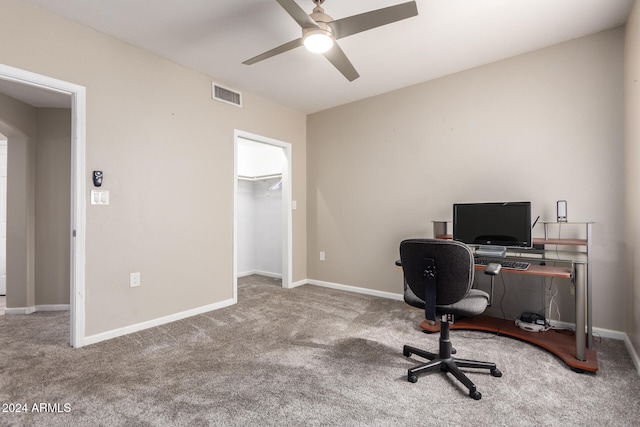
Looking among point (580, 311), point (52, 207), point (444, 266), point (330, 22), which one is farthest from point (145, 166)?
point (580, 311)

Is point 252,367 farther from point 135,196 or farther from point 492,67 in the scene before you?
point 492,67

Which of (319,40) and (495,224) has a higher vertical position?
(319,40)

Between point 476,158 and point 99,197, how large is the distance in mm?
3672

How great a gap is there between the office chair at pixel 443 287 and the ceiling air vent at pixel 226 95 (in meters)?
2.83

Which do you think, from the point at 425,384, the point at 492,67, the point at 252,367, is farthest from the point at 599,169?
the point at 252,367

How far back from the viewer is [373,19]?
6.50ft

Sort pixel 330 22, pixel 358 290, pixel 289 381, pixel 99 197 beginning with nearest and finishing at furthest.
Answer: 1. pixel 289 381
2. pixel 330 22
3. pixel 99 197
4. pixel 358 290

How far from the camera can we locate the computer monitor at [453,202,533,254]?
8.58 ft

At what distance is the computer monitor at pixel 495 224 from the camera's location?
2615mm

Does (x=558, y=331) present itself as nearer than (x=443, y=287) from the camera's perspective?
No

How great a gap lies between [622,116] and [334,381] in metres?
3.15

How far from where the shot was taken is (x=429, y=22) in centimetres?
252

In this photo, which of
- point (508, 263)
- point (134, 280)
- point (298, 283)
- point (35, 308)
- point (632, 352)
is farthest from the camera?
point (298, 283)

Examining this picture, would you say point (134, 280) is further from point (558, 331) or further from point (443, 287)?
point (558, 331)
